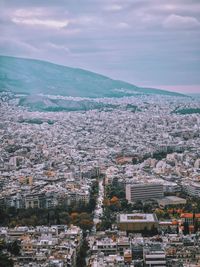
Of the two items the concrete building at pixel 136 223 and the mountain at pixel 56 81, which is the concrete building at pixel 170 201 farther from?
the mountain at pixel 56 81

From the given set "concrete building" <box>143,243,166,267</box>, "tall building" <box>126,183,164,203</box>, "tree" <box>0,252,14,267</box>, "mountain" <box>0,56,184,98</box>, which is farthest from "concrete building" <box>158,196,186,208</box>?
"mountain" <box>0,56,184,98</box>

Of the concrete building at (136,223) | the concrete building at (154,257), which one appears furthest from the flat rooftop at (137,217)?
the concrete building at (154,257)

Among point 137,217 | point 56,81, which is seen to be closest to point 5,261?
point 137,217

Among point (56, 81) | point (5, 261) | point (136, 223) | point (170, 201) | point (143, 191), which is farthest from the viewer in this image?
point (56, 81)

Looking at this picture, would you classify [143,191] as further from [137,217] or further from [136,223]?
[136,223]

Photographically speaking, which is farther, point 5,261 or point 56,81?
point 56,81

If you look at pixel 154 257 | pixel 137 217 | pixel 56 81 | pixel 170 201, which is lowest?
pixel 170 201

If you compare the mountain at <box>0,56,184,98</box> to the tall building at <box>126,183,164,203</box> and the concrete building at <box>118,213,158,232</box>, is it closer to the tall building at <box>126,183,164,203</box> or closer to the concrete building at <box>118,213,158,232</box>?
the tall building at <box>126,183,164,203</box>
